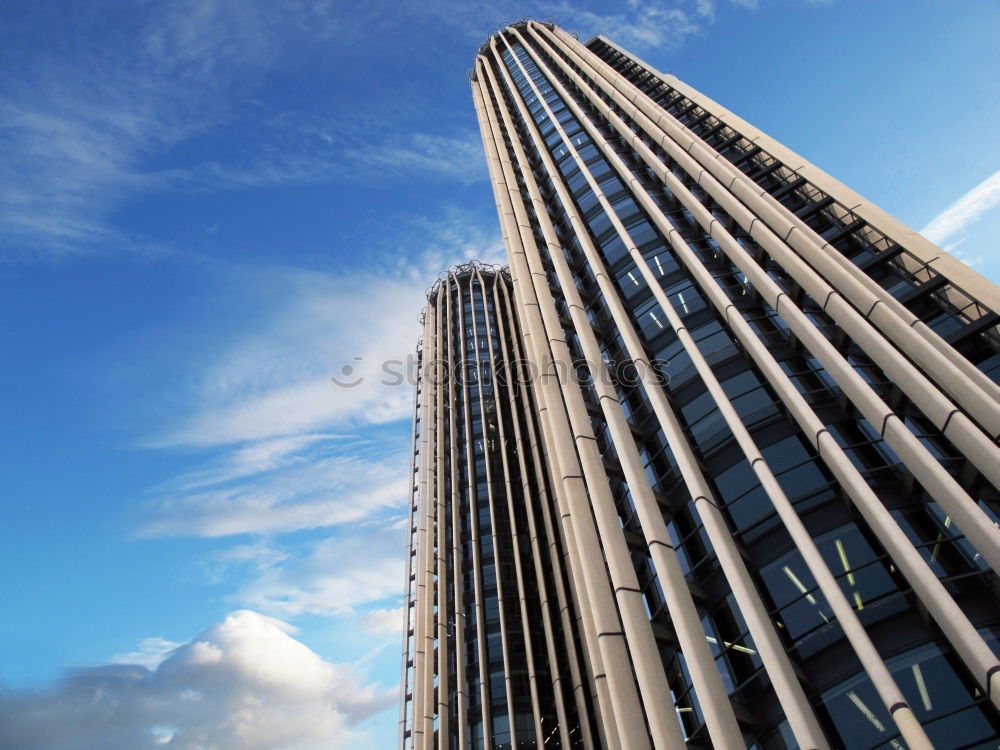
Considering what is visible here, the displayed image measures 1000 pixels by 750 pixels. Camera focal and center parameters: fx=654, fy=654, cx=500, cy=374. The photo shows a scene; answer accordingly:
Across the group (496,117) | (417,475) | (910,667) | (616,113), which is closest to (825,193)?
(616,113)

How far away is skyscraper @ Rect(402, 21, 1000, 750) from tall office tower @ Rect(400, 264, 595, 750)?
22.1 m

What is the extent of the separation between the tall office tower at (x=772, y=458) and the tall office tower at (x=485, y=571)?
23893 mm

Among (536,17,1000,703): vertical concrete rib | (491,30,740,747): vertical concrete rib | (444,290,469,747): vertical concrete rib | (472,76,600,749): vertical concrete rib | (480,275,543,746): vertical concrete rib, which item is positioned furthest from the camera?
(444,290,469,747): vertical concrete rib

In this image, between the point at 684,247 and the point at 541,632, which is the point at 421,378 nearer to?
the point at 541,632

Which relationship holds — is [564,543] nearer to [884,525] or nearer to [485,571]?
[485,571]

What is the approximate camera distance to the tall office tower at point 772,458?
14.9 metres

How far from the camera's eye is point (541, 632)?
52.8 m

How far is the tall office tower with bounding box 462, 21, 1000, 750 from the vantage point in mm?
14945

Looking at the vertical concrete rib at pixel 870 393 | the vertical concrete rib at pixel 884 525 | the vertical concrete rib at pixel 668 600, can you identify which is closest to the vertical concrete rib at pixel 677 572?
the vertical concrete rib at pixel 668 600

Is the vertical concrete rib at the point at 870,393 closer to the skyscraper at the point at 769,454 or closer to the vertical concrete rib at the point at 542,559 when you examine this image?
the skyscraper at the point at 769,454

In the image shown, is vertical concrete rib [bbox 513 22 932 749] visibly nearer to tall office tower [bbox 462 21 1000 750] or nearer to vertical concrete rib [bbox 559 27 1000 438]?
tall office tower [bbox 462 21 1000 750]

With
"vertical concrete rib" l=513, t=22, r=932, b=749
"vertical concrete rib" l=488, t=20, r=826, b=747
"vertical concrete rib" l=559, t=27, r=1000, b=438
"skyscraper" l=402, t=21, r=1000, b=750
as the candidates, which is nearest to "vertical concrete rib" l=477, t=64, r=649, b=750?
"skyscraper" l=402, t=21, r=1000, b=750

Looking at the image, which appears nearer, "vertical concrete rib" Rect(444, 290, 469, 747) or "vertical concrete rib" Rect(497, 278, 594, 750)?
"vertical concrete rib" Rect(497, 278, 594, 750)

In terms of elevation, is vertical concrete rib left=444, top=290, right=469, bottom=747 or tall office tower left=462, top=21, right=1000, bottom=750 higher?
vertical concrete rib left=444, top=290, right=469, bottom=747
